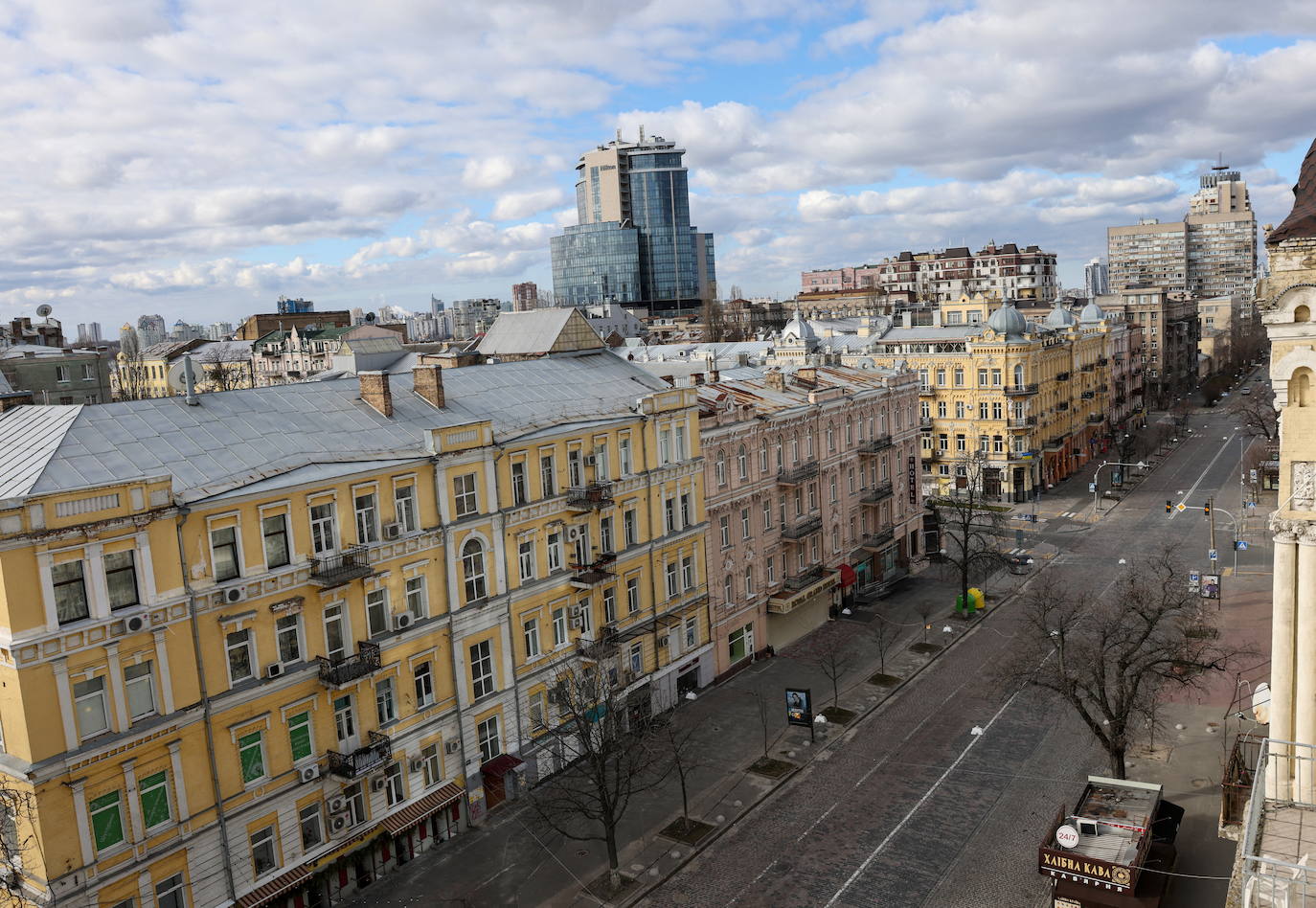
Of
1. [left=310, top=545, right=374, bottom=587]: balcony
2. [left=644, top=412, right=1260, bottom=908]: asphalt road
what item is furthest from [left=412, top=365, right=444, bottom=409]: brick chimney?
[left=644, top=412, right=1260, bottom=908]: asphalt road

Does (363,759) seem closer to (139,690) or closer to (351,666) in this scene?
(351,666)

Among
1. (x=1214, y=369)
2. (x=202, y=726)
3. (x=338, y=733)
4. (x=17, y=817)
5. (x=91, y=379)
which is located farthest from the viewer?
(x=1214, y=369)

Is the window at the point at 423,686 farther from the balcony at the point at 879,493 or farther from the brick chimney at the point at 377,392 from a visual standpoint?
the balcony at the point at 879,493

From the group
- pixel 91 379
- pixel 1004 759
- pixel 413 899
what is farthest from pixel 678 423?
pixel 91 379

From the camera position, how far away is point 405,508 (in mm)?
34094

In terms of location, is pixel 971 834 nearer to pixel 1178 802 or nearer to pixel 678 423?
pixel 1178 802

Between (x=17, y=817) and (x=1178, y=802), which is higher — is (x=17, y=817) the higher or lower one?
the higher one

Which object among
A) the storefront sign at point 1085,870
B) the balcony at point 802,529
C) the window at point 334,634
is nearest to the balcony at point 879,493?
the balcony at point 802,529

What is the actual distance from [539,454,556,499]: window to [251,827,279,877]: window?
52.7 ft

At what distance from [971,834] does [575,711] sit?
15.2m

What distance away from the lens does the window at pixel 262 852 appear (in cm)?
2947

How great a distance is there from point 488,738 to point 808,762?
1386 centimetres

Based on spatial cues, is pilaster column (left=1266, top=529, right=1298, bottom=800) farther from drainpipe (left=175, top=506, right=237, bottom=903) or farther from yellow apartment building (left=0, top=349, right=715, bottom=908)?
drainpipe (left=175, top=506, right=237, bottom=903)

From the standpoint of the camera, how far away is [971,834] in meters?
34.8
